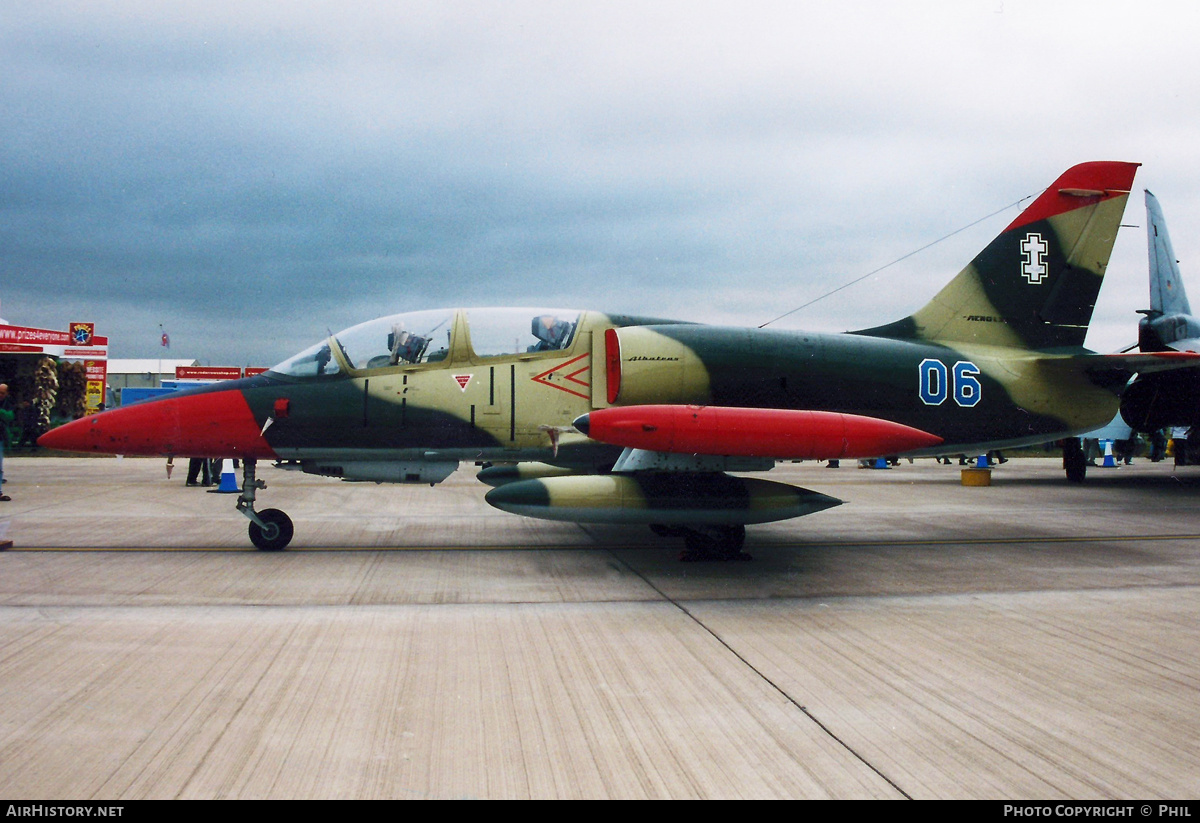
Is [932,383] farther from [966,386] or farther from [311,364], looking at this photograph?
[311,364]

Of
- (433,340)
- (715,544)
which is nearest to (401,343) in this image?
(433,340)

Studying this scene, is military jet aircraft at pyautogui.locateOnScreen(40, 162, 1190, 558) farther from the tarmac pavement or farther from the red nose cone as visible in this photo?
the tarmac pavement

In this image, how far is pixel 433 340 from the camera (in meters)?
8.62

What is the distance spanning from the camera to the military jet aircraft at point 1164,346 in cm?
1516

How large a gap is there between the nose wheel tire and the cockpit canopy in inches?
63.4

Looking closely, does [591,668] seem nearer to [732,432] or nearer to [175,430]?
[732,432]

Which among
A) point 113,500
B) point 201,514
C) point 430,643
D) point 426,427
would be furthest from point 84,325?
point 430,643

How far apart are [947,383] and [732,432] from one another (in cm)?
366

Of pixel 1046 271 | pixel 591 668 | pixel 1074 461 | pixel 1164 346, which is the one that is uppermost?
pixel 1046 271

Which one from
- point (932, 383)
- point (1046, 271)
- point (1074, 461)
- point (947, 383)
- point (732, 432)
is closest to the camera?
point (732, 432)

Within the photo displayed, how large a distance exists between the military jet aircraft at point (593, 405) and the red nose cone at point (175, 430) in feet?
0.07

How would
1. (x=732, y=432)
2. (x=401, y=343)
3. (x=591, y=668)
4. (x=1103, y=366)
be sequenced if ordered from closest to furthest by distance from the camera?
(x=591, y=668) < (x=732, y=432) < (x=401, y=343) < (x=1103, y=366)

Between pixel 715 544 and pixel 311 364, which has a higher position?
pixel 311 364

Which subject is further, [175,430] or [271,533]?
[271,533]
